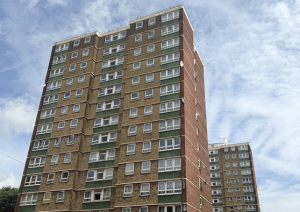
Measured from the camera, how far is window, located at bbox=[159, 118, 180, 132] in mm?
40344

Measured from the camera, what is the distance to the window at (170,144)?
39000 millimetres

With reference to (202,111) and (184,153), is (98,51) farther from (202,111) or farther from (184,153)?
(184,153)

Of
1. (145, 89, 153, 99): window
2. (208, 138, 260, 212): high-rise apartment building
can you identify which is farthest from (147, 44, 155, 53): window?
(208, 138, 260, 212): high-rise apartment building

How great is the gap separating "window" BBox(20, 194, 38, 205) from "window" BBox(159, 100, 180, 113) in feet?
73.0

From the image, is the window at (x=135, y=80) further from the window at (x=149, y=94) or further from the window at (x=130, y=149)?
the window at (x=130, y=149)

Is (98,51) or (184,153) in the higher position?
(98,51)

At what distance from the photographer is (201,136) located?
48.5 m

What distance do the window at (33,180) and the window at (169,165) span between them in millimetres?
19381

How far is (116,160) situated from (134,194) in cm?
664

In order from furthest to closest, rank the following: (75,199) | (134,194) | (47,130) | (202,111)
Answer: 1. (202,111)
2. (47,130)
3. (75,199)
4. (134,194)

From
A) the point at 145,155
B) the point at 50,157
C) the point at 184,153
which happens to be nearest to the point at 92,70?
the point at 50,157

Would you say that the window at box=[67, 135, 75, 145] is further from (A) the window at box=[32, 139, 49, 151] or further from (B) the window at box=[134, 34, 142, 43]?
(B) the window at box=[134, 34, 142, 43]

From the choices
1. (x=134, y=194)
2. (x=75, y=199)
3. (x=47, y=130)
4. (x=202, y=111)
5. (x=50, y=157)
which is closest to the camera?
(x=134, y=194)

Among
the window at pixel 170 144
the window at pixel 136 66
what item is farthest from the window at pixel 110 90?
the window at pixel 170 144
